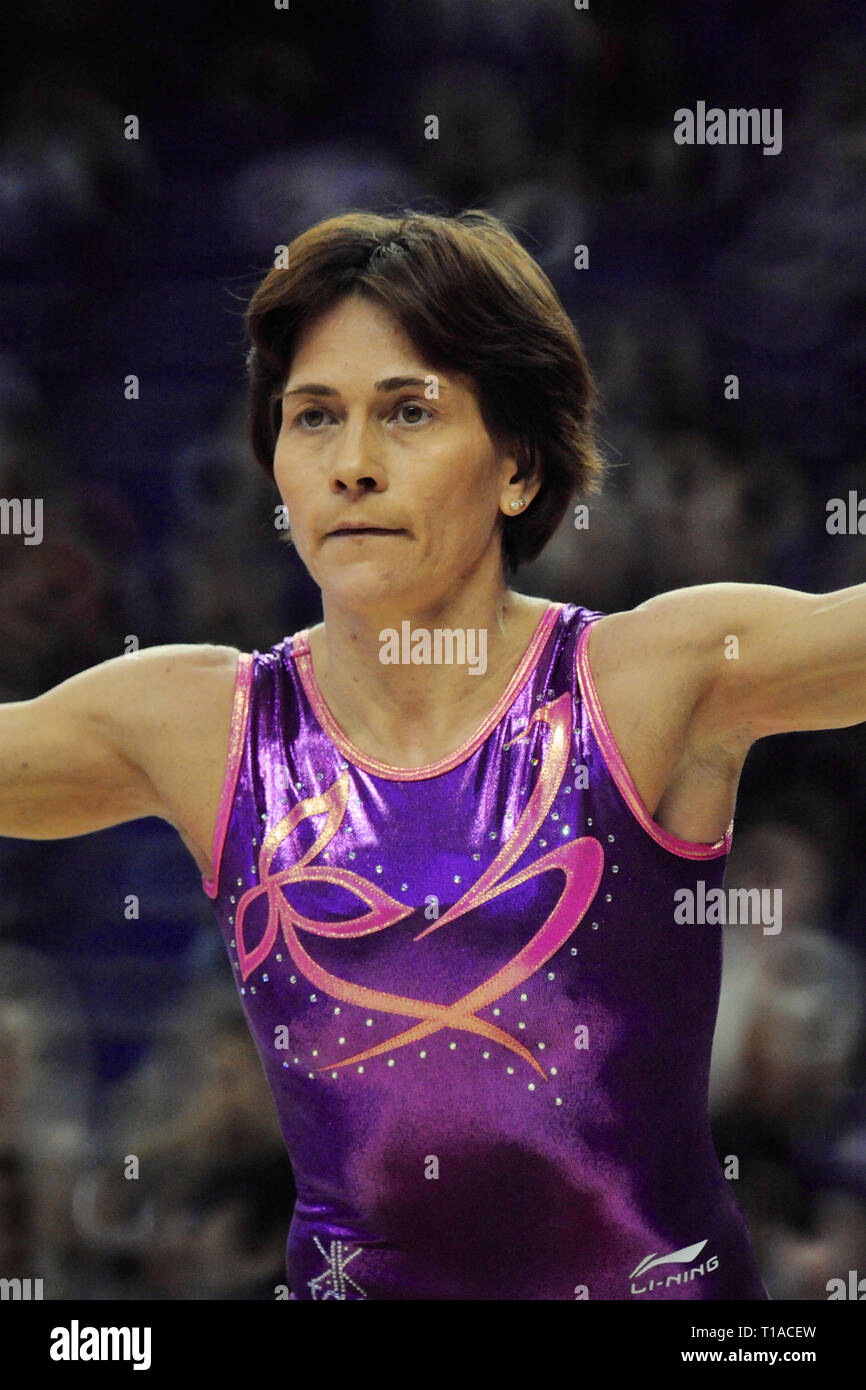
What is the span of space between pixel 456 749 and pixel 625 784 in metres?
0.20

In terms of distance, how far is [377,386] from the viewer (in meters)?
1.77

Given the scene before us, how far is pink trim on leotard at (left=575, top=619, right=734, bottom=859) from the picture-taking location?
1.77m

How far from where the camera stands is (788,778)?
2854 millimetres

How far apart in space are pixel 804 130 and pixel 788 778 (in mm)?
1166

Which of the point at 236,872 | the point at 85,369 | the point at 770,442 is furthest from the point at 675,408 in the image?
the point at 236,872

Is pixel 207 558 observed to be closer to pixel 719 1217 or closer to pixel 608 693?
pixel 608 693

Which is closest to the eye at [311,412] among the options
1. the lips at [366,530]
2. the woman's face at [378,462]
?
the woman's face at [378,462]

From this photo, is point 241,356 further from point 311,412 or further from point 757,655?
point 757,655

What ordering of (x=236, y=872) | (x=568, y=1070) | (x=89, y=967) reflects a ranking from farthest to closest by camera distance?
1. (x=89, y=967)
2. (x=236, y=872)
3. (x=568, y=1070)

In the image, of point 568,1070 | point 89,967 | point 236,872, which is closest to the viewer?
point 568,1070

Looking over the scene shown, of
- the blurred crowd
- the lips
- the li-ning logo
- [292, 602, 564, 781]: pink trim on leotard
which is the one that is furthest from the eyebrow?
the blurred crowd

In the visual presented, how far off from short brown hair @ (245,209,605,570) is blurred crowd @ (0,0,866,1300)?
0.93 meters

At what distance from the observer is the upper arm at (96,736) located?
1.88m

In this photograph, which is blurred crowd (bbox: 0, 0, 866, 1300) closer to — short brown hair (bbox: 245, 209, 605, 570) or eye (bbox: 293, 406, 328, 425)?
short brown hair (bbox: 245, 209, 605, 570)
